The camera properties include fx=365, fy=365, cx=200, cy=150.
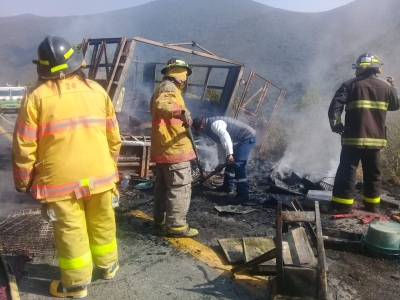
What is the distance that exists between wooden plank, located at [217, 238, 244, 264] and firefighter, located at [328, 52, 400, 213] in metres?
1.66

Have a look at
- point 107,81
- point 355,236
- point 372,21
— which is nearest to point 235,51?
point 372,21

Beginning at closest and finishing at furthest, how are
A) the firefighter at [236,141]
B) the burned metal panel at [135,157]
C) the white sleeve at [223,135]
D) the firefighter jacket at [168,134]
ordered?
the firefighter jacket at [168,134]
the white sleeve at [223,135]
the firefighter at [236,141]
the burned metal panel at [135,157]

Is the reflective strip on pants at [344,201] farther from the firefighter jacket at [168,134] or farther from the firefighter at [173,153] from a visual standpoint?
the firefighter jacket at [168,134]

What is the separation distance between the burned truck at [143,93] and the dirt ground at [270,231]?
0.78m

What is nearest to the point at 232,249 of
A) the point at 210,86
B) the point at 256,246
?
the point at 256,246

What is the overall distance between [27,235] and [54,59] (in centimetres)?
195

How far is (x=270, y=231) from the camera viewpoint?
3.95 metres

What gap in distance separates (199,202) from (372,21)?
1476 inches

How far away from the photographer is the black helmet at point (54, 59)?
247cm

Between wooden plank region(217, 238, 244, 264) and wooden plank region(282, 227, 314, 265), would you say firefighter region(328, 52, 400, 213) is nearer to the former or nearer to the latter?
wooden plank region(217, 238, 244, 264)

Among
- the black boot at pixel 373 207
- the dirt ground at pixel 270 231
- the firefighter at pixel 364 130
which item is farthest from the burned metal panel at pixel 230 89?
the black boot at pixel 373 207

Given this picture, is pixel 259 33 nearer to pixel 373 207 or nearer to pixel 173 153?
pixel 373 207

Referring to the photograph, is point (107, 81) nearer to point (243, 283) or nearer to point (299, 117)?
point (243, 283)

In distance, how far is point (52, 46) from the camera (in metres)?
2.47
